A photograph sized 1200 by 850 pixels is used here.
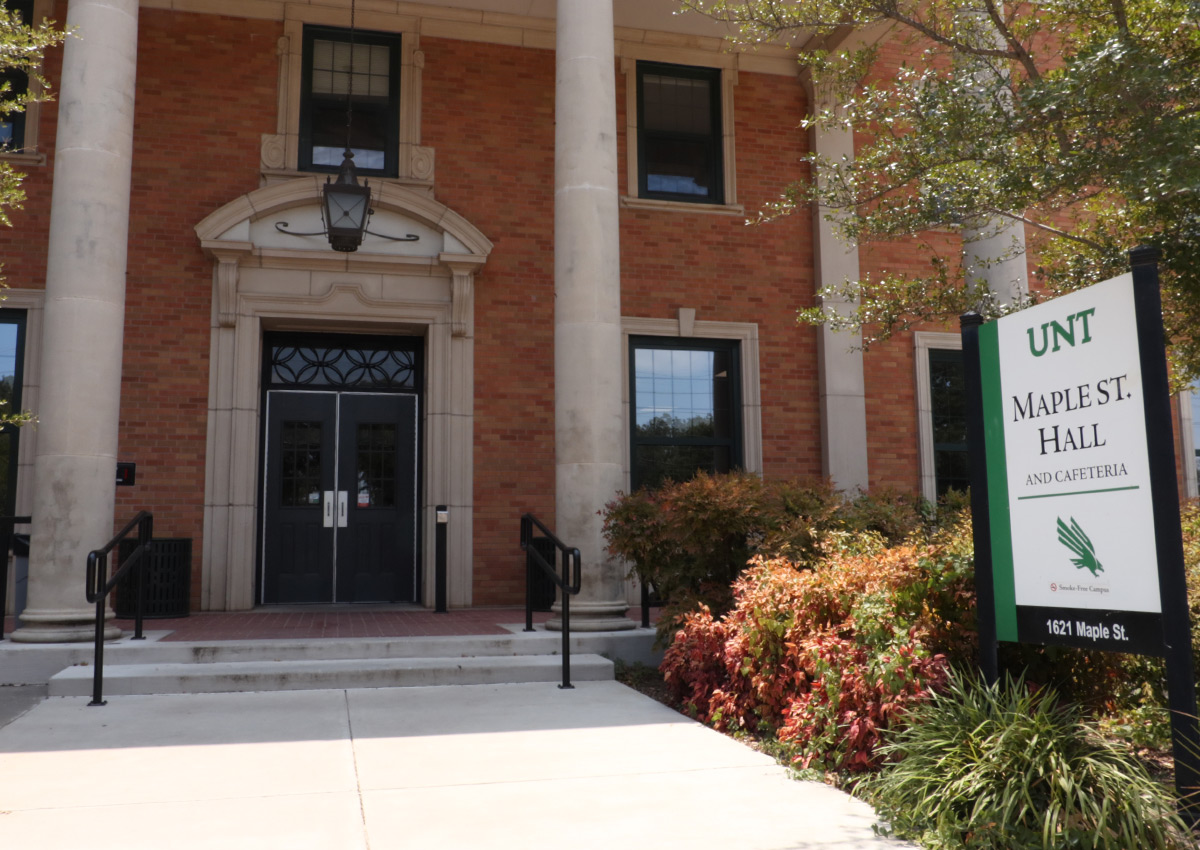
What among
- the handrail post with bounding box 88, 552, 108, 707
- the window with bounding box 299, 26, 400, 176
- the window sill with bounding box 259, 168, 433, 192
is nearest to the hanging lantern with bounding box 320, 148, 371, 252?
the window sill with bounding box 259, 168, 433, 192

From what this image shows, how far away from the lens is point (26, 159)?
1081 centimetres

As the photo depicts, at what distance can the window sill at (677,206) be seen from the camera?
1233 cm

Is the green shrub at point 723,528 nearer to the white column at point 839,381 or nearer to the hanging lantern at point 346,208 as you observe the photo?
the hanging lantern at point 346,208

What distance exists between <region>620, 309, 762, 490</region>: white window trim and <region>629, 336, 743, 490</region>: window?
0.09 meters

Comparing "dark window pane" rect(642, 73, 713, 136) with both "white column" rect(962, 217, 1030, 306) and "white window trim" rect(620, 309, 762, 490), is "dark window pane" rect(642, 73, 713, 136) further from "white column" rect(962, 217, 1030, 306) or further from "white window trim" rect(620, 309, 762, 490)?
"white column" rect(962, 217, 1030, 306)

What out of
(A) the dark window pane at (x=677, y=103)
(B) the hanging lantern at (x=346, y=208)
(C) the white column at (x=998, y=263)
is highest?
(A) the dark window pane at (x=677, y=103)

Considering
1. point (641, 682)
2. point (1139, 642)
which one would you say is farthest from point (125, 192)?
point (1139, 642)

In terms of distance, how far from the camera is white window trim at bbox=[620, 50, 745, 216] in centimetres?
1241

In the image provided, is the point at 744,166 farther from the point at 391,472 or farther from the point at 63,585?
the point at 63,585

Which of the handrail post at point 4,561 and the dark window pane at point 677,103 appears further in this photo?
the dark window pane at point 677,103

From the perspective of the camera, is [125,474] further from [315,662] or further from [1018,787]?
[1018,787]

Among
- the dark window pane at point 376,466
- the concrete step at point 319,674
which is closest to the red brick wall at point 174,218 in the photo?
the dark window pane at point 376,466

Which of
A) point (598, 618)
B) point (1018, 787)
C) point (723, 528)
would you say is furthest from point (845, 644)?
point (598, 618)

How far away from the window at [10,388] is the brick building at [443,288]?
4 centimetres
